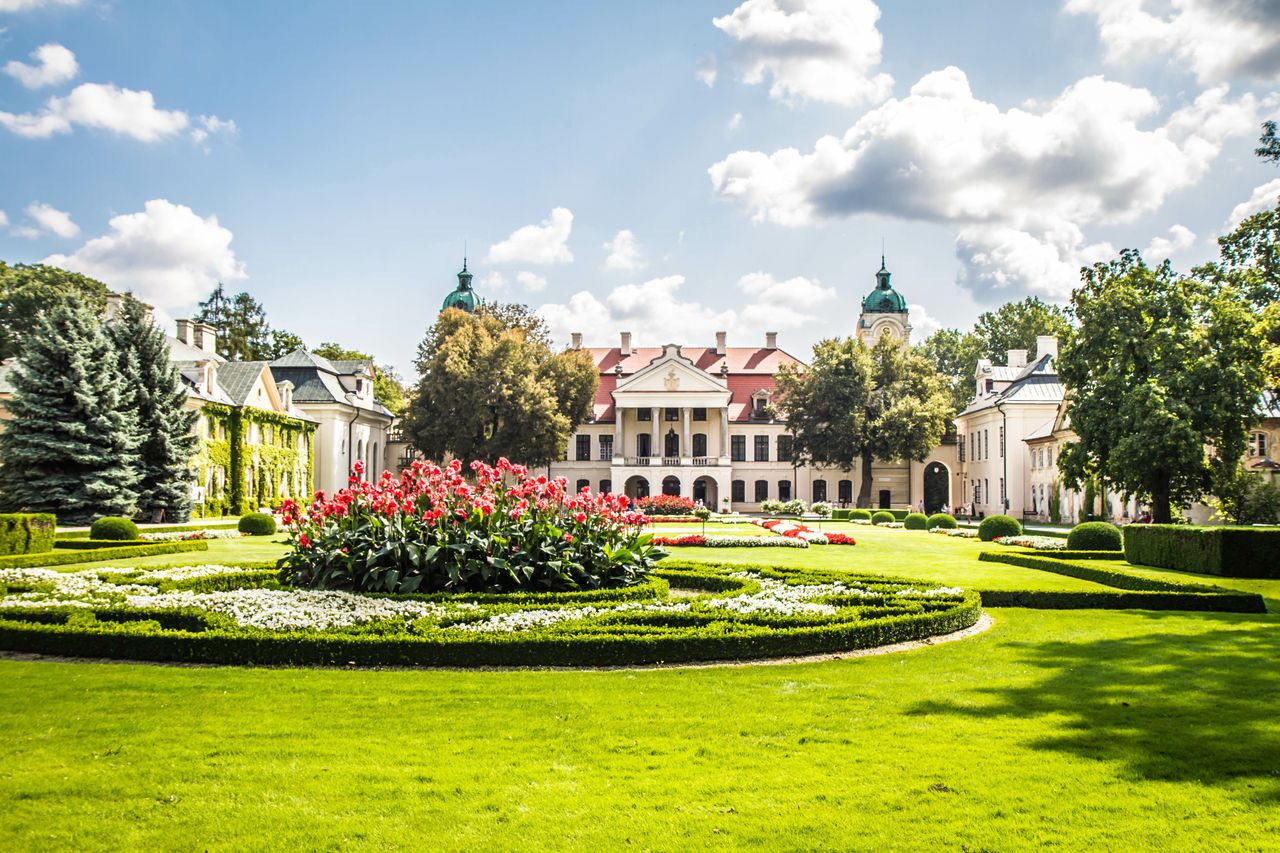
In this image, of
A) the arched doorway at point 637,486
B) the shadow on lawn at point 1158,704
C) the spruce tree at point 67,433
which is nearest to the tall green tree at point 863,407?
the arched doorway at point 637,486

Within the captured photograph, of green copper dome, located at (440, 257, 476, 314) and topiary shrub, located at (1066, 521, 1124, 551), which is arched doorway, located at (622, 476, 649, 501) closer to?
green copper dome, located at (440, 257, 476, 314)

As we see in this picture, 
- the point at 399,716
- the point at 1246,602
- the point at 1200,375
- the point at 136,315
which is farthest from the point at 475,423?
the point at 399,716

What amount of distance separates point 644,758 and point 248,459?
40076 millimetres

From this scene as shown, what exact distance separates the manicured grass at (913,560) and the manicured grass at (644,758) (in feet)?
23.8

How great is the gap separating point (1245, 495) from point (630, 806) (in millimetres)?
31306

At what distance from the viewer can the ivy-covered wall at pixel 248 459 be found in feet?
128

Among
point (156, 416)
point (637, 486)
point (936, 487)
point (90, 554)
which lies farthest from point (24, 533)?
point (936, 487)

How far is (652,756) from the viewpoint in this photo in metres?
5.34

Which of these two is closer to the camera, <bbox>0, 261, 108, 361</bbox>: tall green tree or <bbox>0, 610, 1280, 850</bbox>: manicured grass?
<bbox>0, 610, 1280, 850</bbox>: manicured grass

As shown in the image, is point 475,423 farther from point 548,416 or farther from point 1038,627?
point 1038,627

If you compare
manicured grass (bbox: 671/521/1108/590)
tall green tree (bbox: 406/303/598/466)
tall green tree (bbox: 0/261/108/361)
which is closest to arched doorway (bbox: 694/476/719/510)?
tall green tree (bbox: 406/303/598/466)

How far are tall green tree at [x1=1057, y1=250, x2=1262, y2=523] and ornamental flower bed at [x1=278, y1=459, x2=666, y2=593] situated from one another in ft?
63.9

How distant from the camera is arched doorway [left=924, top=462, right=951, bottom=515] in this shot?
62.3 metres

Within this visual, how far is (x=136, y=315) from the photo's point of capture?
107 ft
